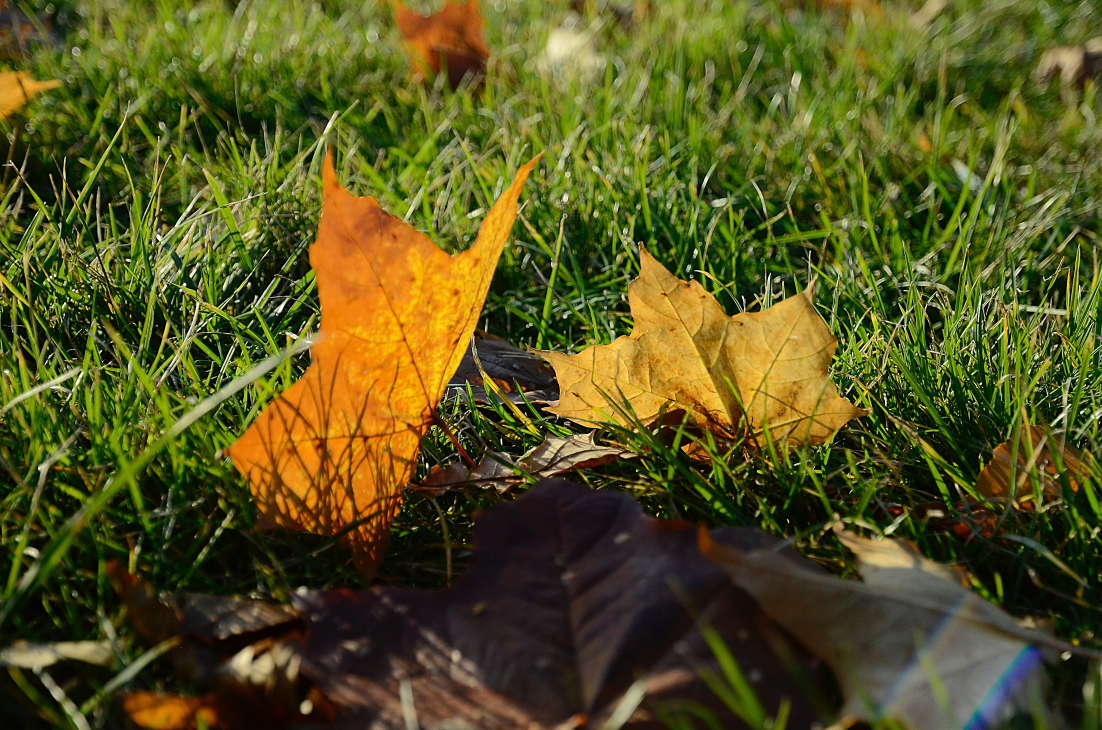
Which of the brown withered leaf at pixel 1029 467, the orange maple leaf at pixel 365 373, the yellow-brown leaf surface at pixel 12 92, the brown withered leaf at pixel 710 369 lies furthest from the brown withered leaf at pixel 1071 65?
the yellow-brown leaf surface at pixel 12 92

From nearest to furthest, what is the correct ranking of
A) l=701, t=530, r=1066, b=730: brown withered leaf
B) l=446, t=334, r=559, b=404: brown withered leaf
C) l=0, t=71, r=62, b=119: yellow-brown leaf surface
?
1. l=701, t=530, r=1066, b=730: brown withered leaf
2. l=446, t=334, r=559, b=404: brown withered leaf
3. l=0, t=71, r=62, b=119: yellow-brown leaf surface

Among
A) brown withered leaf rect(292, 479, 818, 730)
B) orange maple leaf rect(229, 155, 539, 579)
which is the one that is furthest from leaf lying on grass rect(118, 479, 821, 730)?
orange maple leaf rect(229, 155, 539, 579)

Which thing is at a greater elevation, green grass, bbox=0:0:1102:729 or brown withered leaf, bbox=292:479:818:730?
green grass, bbox=0:0:1102:729

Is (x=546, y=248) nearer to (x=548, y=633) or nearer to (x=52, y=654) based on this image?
(x=548, y=633)

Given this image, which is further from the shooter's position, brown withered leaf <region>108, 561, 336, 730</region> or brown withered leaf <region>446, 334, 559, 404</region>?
brown withered leaf <region>446, 334, 559, 404</region>

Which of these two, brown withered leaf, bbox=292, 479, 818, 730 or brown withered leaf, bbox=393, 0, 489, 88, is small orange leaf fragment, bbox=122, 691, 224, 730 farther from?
brown withered leaf, bbox=393, 0, 489, 88

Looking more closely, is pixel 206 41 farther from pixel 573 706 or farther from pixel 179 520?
pixel 573 706
